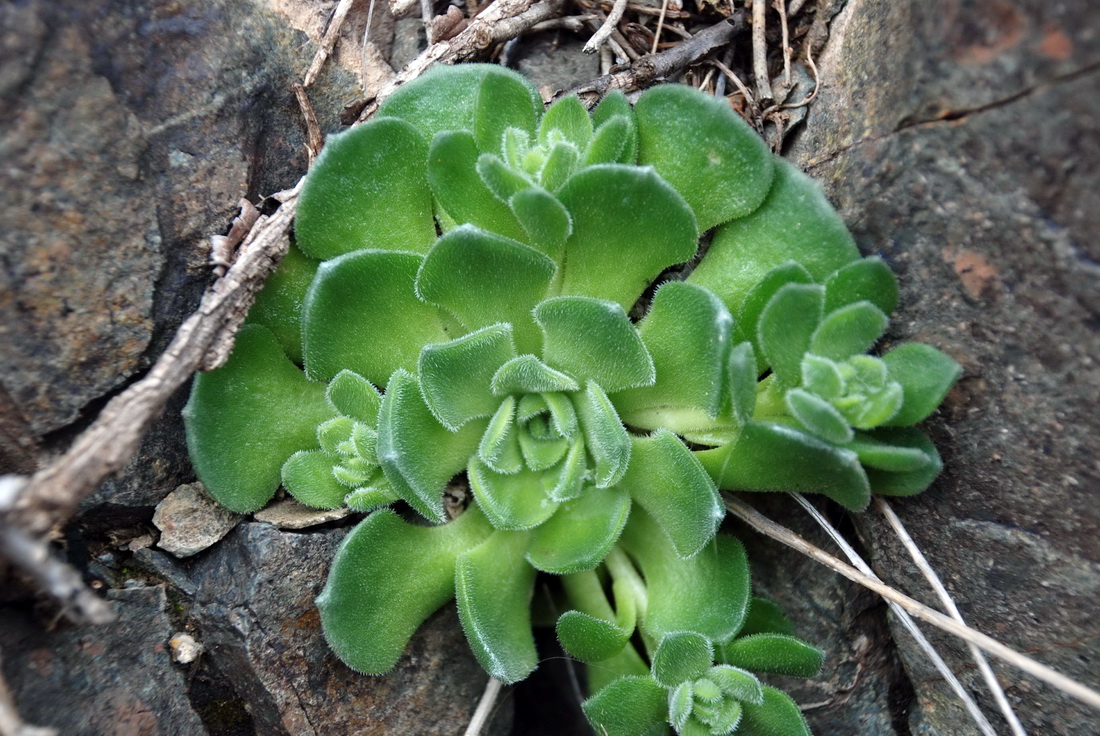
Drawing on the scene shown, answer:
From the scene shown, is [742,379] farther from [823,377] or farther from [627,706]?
[627,706]

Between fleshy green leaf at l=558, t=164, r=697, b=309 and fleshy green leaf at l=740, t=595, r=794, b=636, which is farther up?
fleshy green leaf at l=558, t=164, r=697, b=309

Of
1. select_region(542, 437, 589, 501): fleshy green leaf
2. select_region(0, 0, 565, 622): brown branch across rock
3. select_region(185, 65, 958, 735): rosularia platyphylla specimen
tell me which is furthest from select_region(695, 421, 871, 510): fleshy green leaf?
select_region(0, 0, 565, 622): brown branch across rock

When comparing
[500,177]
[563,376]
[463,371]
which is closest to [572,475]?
[563,376]

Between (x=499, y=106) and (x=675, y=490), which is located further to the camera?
(x=499, y=106)

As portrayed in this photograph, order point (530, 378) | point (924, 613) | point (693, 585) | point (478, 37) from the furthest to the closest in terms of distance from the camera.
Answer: point (478, 37) < point (693, 585) < point (530, 378) < point (924, 613)

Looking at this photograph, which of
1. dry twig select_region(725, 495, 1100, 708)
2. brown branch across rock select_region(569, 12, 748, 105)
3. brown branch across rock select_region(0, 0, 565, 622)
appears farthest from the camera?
brown branch across rock select_region(569, 12, 748, 105)

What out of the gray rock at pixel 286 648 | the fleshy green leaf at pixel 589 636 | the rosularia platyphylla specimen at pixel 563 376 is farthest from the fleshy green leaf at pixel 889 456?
the gray rock at pixel 286 648

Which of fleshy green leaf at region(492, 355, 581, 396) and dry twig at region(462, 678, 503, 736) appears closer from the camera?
fleshy green leaf at region(492, 355, 581, 396)

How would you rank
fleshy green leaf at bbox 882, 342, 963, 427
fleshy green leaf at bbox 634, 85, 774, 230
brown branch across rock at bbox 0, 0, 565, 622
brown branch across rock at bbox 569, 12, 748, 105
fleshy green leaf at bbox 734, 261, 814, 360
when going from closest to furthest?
brown branch across rock at bbox 0, 0, 565, 622 → fleshy green leaf at bbox 882, 342, 963, 427 → fleshy green leaf at bbox 734, 261, 814, 360 → fleshy green leaf at bbox 634, 85, 774, 230 → brown branch across rock at bbox 569, 12, 748, 105

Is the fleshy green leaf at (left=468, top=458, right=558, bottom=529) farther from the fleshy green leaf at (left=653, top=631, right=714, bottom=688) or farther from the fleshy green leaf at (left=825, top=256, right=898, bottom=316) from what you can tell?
the fleshy green leaf at (left=825, top=256, right=898, bottom=316)
